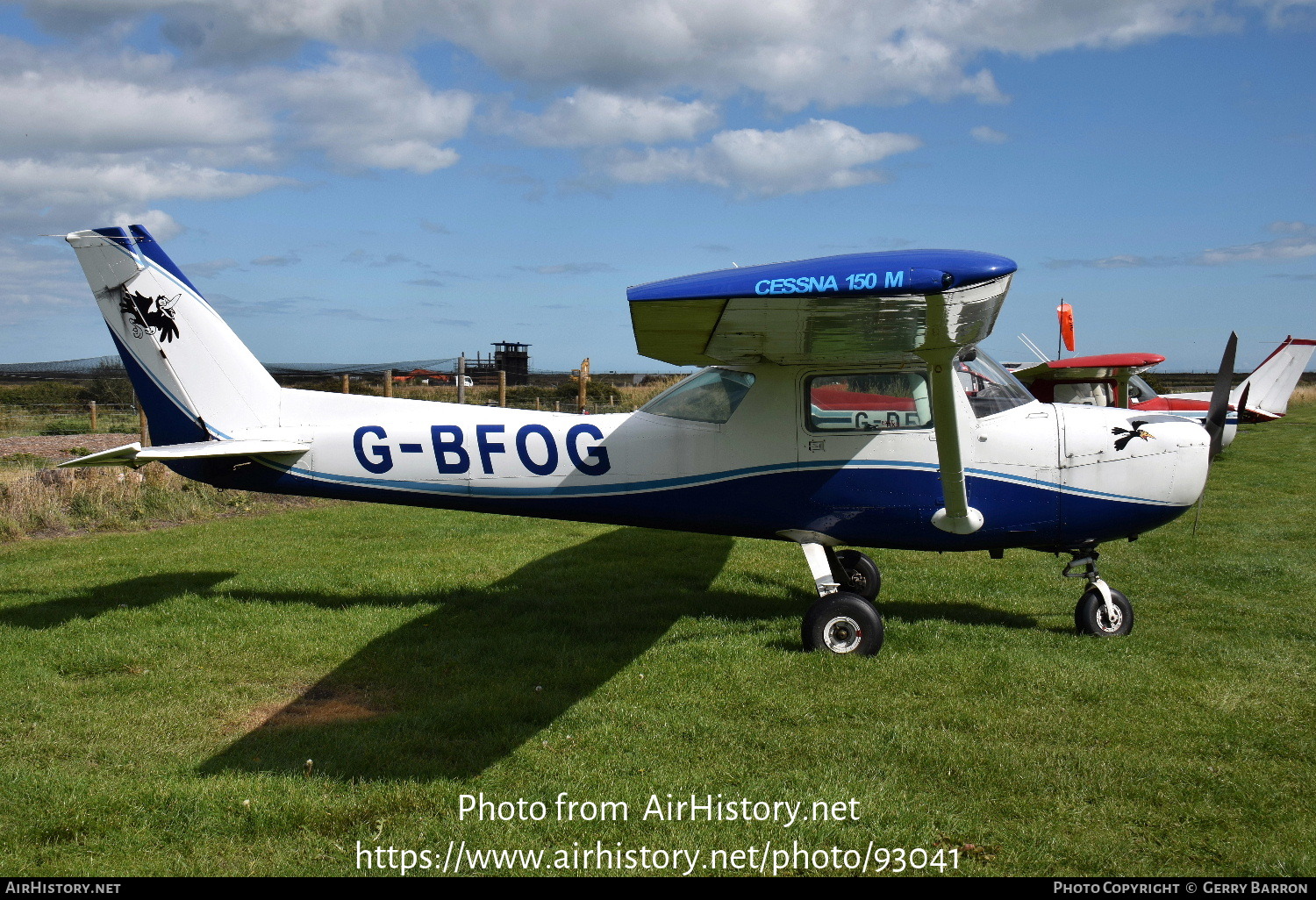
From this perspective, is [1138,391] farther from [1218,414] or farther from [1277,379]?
[1218,414]

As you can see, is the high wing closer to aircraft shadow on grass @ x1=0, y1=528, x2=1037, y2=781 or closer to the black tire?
the black tire

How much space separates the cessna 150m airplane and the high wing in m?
0.03

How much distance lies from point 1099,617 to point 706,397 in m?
3.27

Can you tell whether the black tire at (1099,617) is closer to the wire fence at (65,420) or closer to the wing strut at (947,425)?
the wing strut at (947,425)

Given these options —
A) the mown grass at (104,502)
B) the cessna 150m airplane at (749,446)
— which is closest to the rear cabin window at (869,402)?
the cessna 150m airplane at (749,446)

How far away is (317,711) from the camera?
16.5ft

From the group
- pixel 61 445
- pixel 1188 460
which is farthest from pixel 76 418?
pixel 1188 460

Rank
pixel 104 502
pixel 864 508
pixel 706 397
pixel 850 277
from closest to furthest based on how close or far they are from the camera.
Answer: pixel 850 277
pixel 864 508
pixel 706 397
pixel 104 502

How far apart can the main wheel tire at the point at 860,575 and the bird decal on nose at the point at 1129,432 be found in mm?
2202

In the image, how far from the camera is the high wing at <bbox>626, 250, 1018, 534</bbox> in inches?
157

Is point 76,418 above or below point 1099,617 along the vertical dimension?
above

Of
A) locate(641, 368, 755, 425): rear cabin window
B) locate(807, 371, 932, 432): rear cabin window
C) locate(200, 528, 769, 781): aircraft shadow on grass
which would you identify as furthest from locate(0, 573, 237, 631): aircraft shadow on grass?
locate(807, 371, 932, 432): rear cabin window

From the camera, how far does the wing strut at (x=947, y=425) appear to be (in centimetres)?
491
